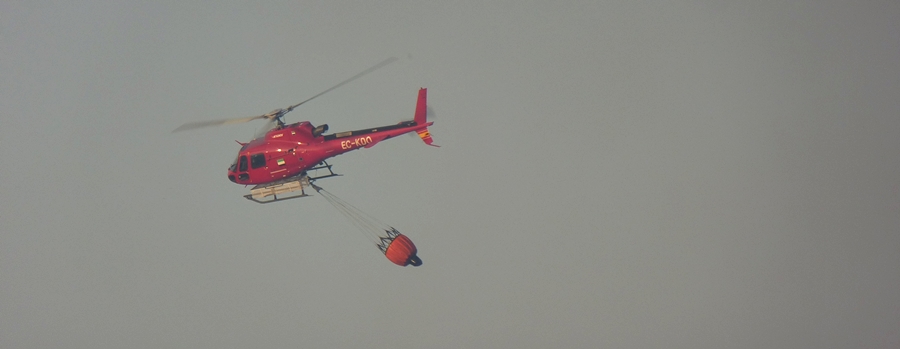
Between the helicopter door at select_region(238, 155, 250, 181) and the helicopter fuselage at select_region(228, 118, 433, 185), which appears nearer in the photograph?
the helicopter fuselage at select_region(228, 118, 433, 185)

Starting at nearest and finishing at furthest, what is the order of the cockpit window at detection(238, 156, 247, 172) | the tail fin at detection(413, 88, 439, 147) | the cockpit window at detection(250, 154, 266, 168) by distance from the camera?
the tail fin at detection(413, 88, 439, 147)
the cockpit window at detection(250, 154, 266, 168)
the cockpit window at detection(238, 156, 247, 172)

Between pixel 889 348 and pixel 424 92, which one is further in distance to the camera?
pixel 889 348

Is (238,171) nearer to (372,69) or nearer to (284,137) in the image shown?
(284,137)

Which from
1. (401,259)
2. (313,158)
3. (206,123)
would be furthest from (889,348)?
(206,123)

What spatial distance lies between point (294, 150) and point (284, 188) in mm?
1048

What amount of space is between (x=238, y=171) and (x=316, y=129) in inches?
87.4

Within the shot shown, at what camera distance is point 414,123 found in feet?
77.5

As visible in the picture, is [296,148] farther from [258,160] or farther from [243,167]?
[243,167]

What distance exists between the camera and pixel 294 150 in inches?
938

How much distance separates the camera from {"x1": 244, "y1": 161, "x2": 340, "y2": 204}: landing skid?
79.4 ft

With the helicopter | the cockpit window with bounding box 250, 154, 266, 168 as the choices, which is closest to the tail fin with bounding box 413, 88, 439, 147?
the helicopter

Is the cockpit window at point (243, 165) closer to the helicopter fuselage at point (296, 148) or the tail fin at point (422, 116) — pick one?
the helicopter fuselage at point (296, 148)

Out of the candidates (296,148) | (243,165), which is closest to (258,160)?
(243,165)

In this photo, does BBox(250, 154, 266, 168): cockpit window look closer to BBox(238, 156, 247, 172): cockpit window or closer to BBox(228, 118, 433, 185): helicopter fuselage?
BBox(228, 118, 433, 185): helicopter fuselage
